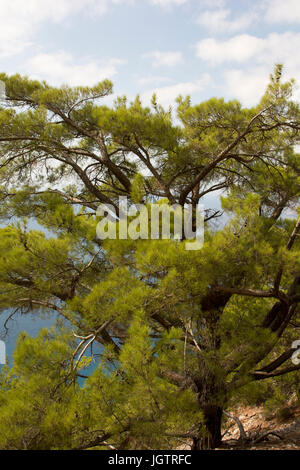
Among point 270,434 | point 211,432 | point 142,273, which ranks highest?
point 142,273

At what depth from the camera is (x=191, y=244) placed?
2842 millimetres

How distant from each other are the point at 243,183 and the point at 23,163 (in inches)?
103

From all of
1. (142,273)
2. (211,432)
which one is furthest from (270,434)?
(142,273)

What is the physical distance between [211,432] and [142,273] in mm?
2054

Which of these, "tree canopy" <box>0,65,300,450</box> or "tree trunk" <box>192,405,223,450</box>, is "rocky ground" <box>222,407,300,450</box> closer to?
"tree trunk" <box>192,405,223,450</box>

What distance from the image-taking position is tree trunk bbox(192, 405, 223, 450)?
356 centimetres

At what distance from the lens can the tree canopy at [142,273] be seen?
2.66 meters

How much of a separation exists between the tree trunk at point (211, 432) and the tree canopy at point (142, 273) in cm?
2

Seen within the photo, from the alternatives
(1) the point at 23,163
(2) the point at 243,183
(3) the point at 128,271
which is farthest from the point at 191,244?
(1) the point at 23,163

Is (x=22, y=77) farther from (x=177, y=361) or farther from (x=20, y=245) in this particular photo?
(x=177, y=361)

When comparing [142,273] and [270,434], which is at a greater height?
[142,273]

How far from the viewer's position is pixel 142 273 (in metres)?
2.90

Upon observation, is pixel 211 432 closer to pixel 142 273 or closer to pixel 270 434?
pixel 270 434

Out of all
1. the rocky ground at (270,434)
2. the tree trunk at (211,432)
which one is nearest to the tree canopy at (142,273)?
the tree trunk at (211,432)
